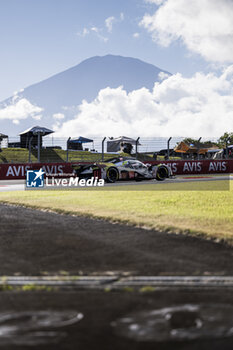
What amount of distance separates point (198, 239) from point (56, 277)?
8.60 ft

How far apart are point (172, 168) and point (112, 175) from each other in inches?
470

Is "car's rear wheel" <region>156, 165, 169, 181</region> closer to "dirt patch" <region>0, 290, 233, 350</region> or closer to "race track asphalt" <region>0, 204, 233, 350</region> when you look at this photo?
"race track asphalt" <region>0, 204, 233, 350</region>

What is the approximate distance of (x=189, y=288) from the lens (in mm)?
3738

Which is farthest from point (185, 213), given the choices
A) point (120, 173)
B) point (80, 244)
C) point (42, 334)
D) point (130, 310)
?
point (120, 173)

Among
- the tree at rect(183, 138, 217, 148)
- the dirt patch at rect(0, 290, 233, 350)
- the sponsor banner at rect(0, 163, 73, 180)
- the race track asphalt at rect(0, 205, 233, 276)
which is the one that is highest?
the tree at rect(183, 138, 217, 148)

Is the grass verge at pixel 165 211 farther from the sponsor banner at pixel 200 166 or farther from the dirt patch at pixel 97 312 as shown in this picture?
the sponsor banner at pixel 200 166

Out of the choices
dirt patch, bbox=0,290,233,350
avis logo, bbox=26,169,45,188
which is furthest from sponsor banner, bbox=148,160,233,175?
dirt patch, bbox=0,290,233,350

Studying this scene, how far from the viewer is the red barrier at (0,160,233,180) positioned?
24234mm

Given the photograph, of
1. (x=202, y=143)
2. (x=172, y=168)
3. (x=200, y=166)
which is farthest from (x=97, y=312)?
(x=202, y=143)

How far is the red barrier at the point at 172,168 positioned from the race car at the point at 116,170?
7272 millimetres

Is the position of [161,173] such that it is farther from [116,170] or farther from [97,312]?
[97,312]

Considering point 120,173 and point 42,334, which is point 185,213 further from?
point 120,173

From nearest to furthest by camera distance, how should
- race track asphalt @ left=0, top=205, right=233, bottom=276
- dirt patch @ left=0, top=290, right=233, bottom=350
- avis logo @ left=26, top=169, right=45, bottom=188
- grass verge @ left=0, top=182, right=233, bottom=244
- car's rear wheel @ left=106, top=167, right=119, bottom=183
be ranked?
1. dirt patch @ left=0, top=290, right=233, bottom=350
2. race track asphalt @ left=0, top=205, right=233, bottom=276
3. grass verge @ left=0, top=182, right=233, bottom=244
4. car's rear wheel @ left=106, top=167, right=119, bottom=183
5. avis logo @ left=26, top=169, right=45, bottom=188

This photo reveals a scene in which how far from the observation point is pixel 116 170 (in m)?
18.1
